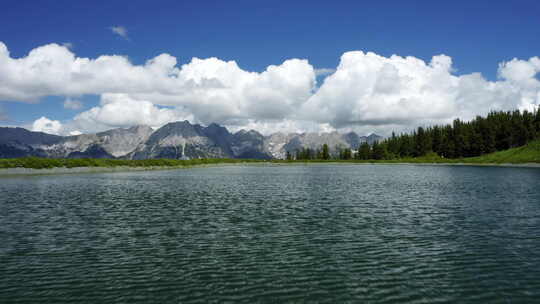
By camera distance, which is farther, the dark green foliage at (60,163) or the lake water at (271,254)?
the dark green foliage at (60,163)

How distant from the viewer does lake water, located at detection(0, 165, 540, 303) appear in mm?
16812

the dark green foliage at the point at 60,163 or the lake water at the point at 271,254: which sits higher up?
the dark green foliage at the point at 60,163

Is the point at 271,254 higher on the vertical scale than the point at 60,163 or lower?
lower

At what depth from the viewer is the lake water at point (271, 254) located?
1681cm

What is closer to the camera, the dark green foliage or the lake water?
the lake water

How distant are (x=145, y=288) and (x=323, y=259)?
400 inches

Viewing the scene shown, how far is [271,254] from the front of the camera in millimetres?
23094

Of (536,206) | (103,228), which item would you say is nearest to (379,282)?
(103,228)

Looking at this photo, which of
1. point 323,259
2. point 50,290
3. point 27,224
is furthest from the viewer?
point 27,224

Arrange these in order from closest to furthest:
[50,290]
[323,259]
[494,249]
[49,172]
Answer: [50,290] < [323,259] < [494,249] < [49,172]

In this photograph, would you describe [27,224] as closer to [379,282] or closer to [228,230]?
[228,230]

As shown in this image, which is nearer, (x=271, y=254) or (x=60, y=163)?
(x=271, y=254)

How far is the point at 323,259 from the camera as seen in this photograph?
22.0 m

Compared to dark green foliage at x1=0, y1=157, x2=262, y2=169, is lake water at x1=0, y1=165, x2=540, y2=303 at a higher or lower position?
lower
